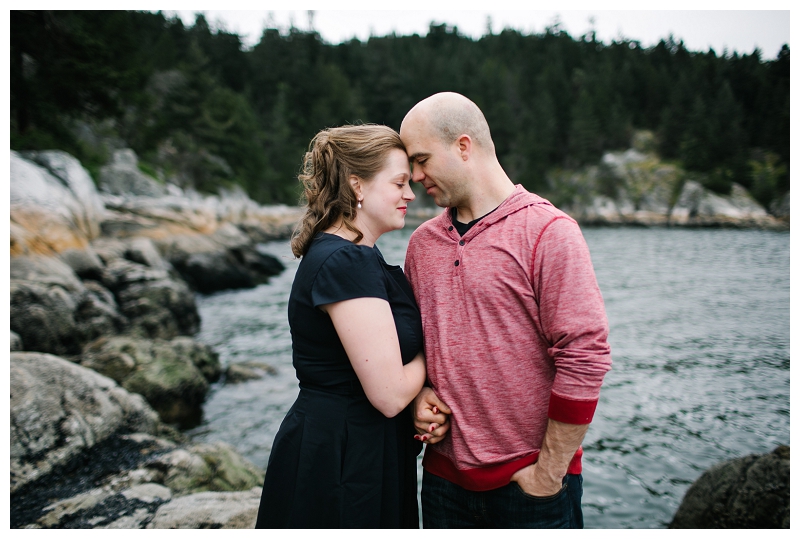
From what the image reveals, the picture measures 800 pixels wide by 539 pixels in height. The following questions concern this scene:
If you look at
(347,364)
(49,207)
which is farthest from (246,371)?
(347,364)

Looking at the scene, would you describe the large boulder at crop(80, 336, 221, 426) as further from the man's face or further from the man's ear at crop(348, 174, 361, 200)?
the man's face

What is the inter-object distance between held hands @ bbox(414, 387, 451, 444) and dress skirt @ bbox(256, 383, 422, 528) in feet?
0.45

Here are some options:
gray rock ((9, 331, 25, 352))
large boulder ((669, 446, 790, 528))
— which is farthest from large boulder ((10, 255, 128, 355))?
large boulder ((669, 446, 790, 528))

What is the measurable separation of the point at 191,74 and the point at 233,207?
11.9 m

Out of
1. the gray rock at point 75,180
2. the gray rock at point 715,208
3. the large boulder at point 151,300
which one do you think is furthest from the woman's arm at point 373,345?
the gray rock at point 715,208

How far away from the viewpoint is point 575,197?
58.1m

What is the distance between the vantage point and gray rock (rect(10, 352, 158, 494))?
3721 millimetres

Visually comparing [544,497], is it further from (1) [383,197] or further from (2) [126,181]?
(2) [126,181]

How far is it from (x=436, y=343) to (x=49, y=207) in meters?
11.9

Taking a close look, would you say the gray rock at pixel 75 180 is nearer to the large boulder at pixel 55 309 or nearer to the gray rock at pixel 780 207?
the large boulder at pixel 55 309

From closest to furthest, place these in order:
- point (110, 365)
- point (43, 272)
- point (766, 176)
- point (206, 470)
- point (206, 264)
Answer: point (206, 470) → point (110, 365) → point (43, 272) → point (206, 264) → point (766, 176)

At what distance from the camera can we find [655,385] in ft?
28.6
